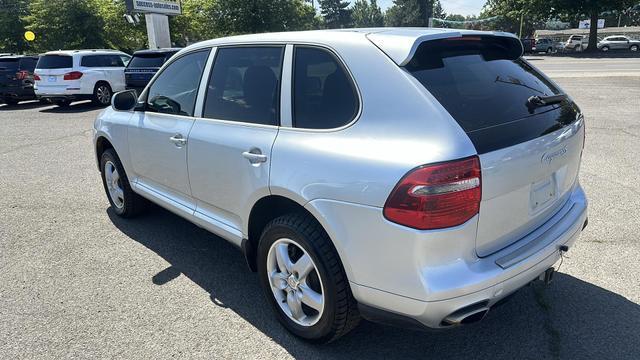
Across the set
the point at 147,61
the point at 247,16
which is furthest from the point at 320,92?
the point at 247,16

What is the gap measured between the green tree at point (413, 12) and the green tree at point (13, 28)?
268ft

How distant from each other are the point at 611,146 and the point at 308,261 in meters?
6.33

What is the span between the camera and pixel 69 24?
111ft

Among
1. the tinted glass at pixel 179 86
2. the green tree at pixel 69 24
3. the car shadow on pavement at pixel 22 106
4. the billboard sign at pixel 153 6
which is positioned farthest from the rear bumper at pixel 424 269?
the green tree at pixel 69 24

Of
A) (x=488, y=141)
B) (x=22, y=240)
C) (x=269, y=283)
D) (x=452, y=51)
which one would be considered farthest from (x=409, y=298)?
(x=22, y=240)

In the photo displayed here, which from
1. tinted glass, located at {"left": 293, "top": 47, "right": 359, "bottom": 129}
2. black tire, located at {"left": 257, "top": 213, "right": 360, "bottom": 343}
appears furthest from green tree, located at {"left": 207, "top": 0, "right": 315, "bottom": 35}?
black tire, located at {"left": 257, "top": 213, "right": 360, "bottom": 343}

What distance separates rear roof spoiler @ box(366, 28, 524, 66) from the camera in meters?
2.35

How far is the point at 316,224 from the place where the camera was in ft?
8.27

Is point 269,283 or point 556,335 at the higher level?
point 269,283

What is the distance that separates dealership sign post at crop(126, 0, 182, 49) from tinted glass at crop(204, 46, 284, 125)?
21976 millimetres

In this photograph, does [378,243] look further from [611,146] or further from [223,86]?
[611,146]

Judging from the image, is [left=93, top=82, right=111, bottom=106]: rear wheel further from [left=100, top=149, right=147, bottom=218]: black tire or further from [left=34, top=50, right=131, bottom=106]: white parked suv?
A: [left=100, top=149, right=147, bottom=218]: black tire

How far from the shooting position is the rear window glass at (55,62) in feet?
47.0

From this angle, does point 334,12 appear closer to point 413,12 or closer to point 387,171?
point 413,12
